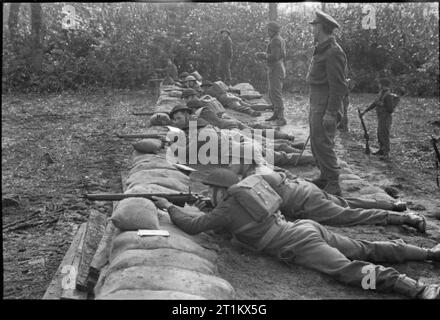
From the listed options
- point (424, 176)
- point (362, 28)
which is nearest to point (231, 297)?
point (424, 176)

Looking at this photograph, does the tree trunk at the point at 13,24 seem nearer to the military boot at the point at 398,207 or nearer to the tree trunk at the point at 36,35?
the tree trunk at the point at 36,35

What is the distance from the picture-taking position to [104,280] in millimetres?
3633

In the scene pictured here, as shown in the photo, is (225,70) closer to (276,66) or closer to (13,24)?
(276,66)

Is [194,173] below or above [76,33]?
below

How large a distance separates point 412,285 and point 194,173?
3187mm

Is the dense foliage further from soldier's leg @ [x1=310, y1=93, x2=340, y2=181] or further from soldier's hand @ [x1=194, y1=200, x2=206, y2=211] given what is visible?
soldier's hand @ [x1=194, y1=200, x2=206, y2=211]

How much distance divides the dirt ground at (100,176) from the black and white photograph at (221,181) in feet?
0.08

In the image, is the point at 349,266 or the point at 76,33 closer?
the point at 349,266

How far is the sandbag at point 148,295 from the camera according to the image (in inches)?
123

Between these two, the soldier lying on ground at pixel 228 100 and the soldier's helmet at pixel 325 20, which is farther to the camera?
the soldier lying on ground at pixel 228 100

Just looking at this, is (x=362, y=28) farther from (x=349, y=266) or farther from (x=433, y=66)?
(x=349, y=266)

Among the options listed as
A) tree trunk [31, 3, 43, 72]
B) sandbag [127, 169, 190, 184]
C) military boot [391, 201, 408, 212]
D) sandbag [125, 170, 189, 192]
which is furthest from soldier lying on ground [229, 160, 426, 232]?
tree trunk [31, 3, 43, 72]

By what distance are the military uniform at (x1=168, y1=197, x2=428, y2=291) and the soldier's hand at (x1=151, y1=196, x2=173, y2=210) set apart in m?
0.09

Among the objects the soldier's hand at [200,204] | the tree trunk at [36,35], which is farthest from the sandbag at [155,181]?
the tree trunk at [36,35]
